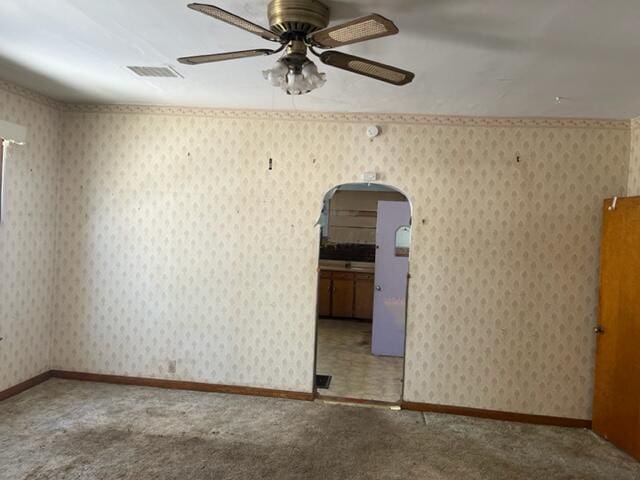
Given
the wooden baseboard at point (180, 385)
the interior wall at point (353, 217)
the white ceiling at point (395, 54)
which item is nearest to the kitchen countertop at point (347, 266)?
the interior wall at point (353, 217)

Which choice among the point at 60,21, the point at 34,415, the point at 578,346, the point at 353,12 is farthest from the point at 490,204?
the point at 34,415

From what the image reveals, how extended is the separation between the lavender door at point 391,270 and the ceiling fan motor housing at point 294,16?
361 centimetres

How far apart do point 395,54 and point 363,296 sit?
17.0 feet

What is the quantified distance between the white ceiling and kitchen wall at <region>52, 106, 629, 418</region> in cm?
30

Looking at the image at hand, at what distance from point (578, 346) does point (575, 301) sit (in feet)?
1.25

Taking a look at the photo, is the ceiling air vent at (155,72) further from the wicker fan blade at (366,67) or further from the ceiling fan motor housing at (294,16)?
the wicker fan blade at (366,67)

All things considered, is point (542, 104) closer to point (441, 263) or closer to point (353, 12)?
point (441, 263)

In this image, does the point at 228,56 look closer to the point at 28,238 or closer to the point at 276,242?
the point at 276,242

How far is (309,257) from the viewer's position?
3979 millimetres

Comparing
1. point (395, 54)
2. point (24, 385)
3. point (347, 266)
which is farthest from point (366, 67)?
point (347, 266)

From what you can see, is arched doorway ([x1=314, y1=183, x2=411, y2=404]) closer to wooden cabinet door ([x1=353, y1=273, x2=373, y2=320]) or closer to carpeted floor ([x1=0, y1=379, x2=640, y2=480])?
wooden cabinet door ([x1=353, y1=273, x2=373, y2=320])

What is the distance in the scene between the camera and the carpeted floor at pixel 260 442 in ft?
9.22

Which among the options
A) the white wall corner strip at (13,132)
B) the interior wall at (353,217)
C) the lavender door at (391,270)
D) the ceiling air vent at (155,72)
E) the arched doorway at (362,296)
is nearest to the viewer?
the ceiling air vent at (155,72)

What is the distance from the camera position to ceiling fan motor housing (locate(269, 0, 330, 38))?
1.87 meters
